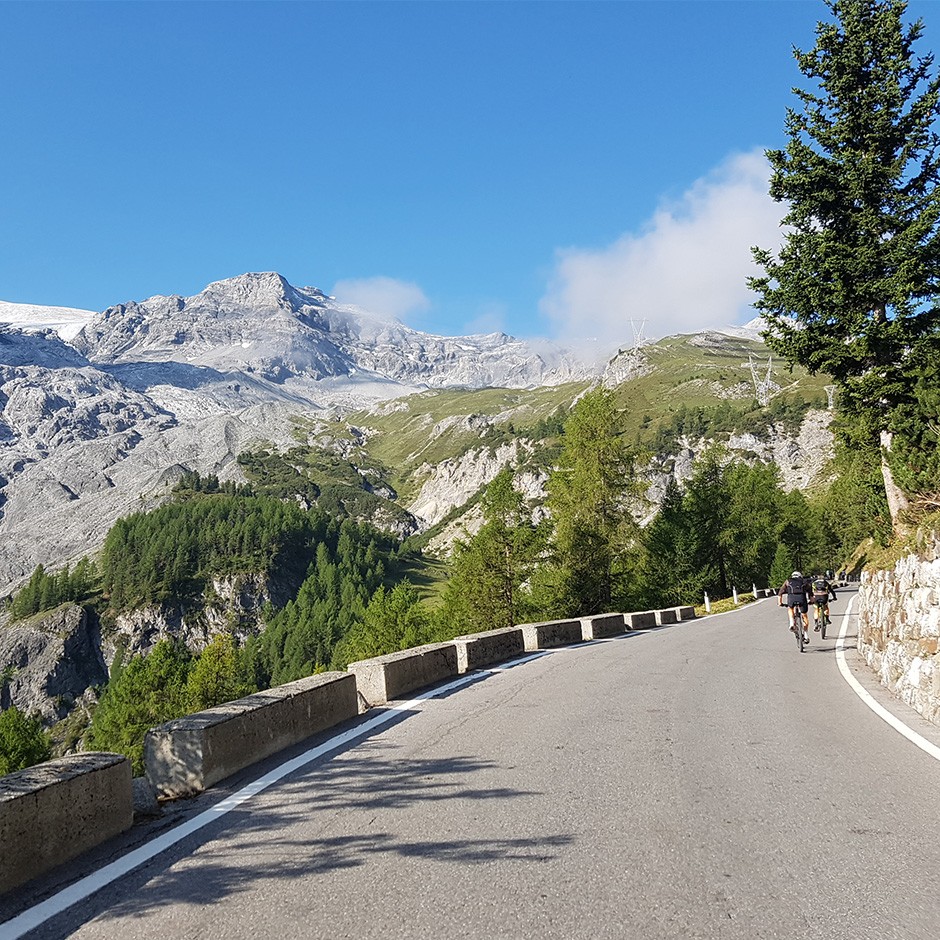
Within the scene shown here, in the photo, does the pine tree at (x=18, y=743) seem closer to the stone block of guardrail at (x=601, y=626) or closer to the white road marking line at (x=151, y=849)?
the stone block of guardrail at (x=601, y=626)

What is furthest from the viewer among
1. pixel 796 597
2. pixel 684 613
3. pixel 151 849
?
pixel 684 613

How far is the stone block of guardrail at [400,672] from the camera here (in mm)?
10594

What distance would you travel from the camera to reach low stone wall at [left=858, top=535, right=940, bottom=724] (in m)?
9.48

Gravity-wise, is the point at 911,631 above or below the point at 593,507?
below

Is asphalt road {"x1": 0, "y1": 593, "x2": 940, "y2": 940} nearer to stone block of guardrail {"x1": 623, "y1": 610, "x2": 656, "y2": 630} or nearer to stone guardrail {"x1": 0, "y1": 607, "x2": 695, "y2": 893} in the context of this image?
stone guardrail {"x1": 0, "y1": 607, "x2": 695, "y2": 893}

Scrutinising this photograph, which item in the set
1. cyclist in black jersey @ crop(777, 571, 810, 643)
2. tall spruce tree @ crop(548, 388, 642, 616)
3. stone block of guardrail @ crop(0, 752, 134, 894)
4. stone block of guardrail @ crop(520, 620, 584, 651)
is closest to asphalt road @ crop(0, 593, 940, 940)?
stone block of guardrail @ crop(0, 752, 134, 894)

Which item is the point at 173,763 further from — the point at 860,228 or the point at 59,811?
the point at 860,228

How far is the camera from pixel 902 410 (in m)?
14.3

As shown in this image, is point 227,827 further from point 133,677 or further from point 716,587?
point 133,677

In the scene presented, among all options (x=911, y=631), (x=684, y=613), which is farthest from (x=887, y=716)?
(x=684, y=613)

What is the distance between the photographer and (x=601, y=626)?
2417 cm

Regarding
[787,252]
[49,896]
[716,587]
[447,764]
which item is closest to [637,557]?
[716,587]

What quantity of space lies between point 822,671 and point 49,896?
46.2 ft

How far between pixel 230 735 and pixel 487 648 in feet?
31.0
